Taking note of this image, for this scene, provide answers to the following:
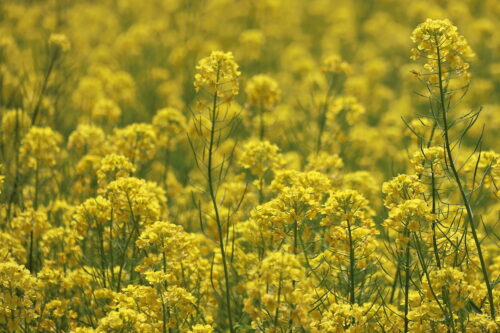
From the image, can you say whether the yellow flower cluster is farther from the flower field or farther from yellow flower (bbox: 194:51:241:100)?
yellow flower (bbox: 194:51:241:100)

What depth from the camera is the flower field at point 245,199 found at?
3.24 m

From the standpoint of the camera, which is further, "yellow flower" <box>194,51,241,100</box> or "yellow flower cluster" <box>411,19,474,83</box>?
"yellow flower" <box>194,51,241,100</box>

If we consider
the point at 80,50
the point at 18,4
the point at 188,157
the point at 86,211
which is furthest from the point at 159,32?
the point at 86,211

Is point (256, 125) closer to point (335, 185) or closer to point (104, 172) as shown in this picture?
point (335, 185)

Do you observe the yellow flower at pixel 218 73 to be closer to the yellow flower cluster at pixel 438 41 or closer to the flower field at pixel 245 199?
the flower field at pixel 245 199

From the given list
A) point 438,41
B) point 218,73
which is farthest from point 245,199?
point 438,41

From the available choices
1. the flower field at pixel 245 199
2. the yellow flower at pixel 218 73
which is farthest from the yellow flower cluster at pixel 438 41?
the yellow flower at pixel 218 73

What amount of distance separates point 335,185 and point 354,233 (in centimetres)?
158

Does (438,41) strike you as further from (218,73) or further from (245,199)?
(245,199)

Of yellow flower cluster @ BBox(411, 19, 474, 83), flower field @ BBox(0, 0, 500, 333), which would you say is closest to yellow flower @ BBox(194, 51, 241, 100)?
flower field @ BBox(0, 0, 500, 333)

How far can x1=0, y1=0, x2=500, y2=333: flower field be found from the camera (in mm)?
→ 3236

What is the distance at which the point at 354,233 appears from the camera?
339 cm

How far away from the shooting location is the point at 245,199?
15.8ft

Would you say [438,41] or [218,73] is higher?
[438,41]
